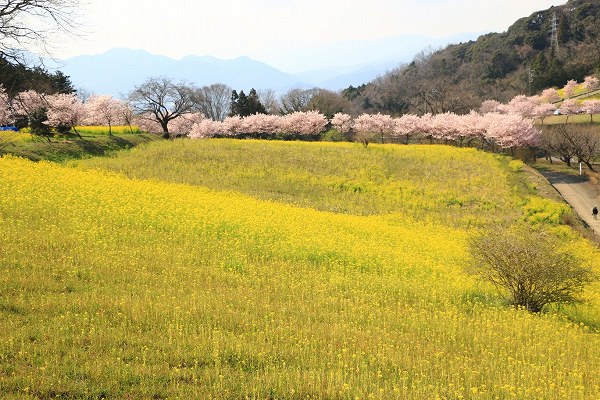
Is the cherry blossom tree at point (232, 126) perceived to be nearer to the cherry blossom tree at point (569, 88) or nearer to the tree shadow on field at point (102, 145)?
the tree shadow on field at point (102, 145)

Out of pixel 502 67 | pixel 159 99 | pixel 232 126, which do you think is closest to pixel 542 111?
pixel 502 67

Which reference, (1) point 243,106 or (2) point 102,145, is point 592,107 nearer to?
(1) point 243,106

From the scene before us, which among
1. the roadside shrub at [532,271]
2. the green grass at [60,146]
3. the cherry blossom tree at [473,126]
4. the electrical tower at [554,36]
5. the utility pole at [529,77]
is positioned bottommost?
the roadside shrub at [532,271]

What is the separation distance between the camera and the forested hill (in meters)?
99.9

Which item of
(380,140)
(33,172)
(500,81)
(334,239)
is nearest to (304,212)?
(334,239)

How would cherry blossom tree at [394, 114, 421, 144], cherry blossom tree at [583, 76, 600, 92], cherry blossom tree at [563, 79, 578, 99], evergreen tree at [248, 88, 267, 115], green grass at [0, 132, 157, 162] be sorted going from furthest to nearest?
cherry blossom tree at [563, 79, 578, 99], cherry blossom tree at [583, 76, 600, 92], evergreen tree at [248, 88, 267, 115], cherry blossom tree at [394, 114, 421, 144], green grass at [0, 132, 157, 162]

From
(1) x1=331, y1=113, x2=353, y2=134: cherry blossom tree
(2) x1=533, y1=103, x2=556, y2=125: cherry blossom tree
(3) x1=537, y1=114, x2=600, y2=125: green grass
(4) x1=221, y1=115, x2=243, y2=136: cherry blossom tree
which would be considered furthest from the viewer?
(2) x1=533, y1=103, x2=556, y2=125: cherry blossom tree

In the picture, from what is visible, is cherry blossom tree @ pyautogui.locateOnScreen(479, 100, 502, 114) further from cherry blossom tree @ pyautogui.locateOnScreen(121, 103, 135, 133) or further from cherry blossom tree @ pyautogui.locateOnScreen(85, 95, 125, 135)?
cherry blossom tree @ pyautogui.locateOnScreen(85, 95, 125, 135)

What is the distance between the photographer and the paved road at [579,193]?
40000 millimetres

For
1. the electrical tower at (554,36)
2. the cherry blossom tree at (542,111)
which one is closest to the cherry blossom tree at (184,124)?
the cherry blossom tree at (542,111)

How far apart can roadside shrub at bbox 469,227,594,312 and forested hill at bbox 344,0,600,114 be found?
75918 mm

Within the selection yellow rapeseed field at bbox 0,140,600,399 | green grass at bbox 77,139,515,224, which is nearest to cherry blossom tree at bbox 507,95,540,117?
green grass at bbox 77,139,515,224

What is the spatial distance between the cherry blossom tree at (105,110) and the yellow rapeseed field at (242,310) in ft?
111

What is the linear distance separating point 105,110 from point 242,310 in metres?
50.9
